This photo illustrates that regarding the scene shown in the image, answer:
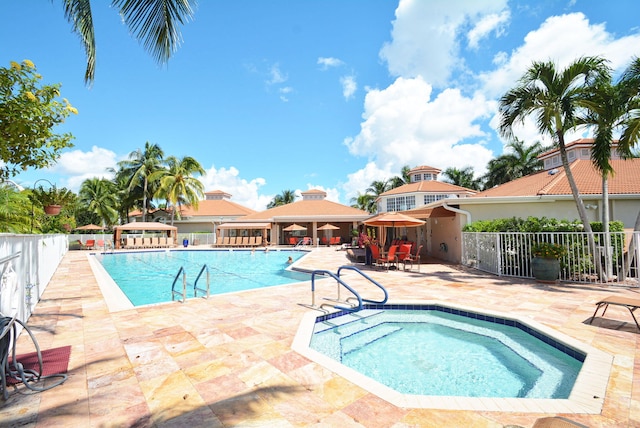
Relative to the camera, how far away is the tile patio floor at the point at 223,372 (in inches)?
107

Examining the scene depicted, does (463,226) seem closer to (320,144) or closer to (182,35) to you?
(182,35)

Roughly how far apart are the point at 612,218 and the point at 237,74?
66.4 ft

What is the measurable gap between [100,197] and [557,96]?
46.2 metres

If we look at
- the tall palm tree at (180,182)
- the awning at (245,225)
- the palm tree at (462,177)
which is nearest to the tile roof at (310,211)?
the awning at (245,225)

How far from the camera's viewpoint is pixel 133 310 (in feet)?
21.4

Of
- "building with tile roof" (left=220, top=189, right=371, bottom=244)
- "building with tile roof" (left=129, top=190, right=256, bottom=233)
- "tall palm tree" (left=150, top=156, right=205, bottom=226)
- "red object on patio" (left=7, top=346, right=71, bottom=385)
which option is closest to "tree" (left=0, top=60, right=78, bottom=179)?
"red object on patio" (left=7, top=346, right=71, bottom=385)

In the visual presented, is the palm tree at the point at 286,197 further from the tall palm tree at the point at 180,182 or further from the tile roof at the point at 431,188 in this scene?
the tile roof at the point at 431,188

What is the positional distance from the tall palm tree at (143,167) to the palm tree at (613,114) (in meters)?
39.5

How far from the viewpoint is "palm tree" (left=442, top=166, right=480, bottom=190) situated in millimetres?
43188

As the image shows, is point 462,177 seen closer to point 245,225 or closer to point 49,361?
point 245,225

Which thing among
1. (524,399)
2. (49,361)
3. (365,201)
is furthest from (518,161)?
(49,361)

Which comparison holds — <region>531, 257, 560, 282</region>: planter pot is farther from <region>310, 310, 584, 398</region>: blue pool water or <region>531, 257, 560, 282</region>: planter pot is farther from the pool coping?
the pool coping

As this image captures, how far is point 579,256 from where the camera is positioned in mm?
9492

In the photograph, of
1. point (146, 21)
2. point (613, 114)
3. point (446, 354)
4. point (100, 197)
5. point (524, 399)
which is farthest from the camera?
point (100, 197)
